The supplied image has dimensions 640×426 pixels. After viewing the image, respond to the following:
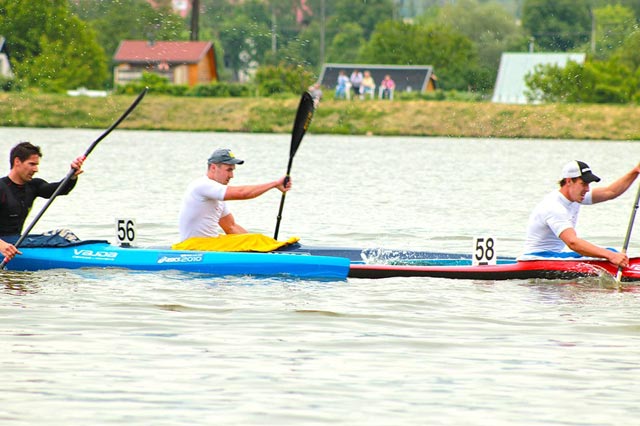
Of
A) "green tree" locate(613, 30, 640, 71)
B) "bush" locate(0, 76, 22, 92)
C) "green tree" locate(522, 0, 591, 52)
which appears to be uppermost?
"green tree" locate(522, 0, 591, 52)

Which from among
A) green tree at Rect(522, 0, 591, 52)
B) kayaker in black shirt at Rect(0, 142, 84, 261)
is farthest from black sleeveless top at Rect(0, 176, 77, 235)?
green tree at Rect(522, 0, 591, 52)

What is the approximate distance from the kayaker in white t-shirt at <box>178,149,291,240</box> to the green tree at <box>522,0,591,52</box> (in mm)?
80943

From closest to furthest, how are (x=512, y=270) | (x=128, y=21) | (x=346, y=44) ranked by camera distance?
1. (x=512, y=270)
2. (x=128, y=21)
3. (x=346, y=44)

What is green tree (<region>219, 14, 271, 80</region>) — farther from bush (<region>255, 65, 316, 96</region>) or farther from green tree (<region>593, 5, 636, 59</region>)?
green tree (<region>593, 5, 636, 59</region>)

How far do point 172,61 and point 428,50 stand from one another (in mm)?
14392

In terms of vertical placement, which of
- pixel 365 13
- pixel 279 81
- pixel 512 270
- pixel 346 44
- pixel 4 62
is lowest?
pixel 4 62

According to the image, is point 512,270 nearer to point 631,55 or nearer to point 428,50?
point 631,55

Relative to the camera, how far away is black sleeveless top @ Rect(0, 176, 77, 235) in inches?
482

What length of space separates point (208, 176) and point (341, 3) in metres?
86.7

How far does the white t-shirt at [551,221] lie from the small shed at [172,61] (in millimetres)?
60827

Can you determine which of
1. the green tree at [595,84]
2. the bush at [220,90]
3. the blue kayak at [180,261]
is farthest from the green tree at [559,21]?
the blue kayak at [180,261]

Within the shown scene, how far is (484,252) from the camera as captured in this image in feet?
40.1

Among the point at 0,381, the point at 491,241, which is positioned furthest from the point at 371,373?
the point at 491,241

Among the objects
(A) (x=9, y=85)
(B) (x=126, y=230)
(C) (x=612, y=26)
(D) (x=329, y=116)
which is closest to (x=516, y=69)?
(C) (x=612, y=26)
